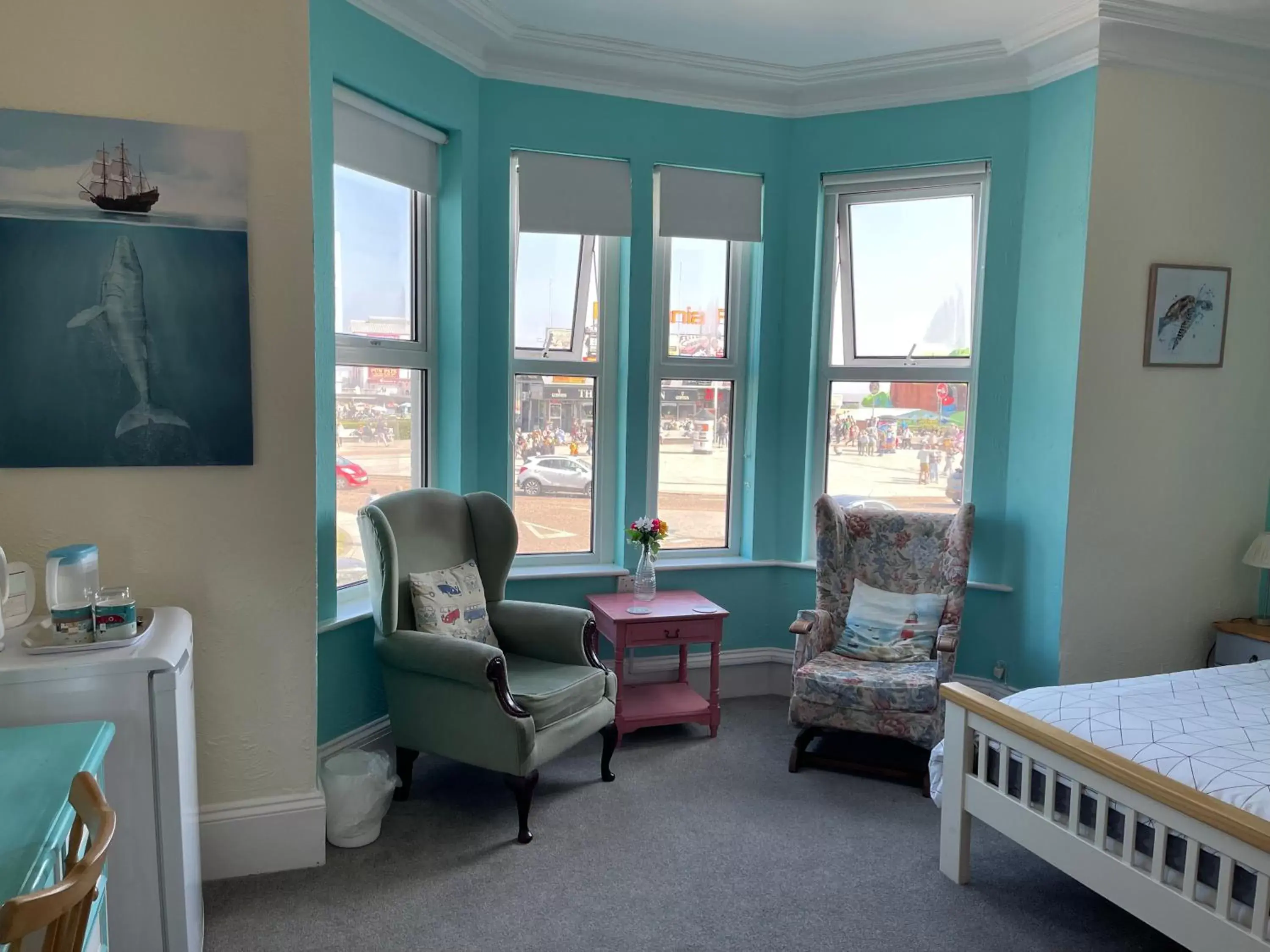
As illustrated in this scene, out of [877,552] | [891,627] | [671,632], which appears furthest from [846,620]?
[671,632]

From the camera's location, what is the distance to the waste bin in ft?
9.25

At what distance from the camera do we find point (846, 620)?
12.7 feet

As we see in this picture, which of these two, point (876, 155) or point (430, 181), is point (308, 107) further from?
point (876, 155)

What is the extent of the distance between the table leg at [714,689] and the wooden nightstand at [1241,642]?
2.11 m

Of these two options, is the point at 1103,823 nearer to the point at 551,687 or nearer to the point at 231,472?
the point at 551,687

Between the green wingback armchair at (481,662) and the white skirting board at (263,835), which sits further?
the green wingback armchair at (481,662)

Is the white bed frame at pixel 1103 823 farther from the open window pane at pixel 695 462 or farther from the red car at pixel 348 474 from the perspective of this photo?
the red car at pixel 348 474

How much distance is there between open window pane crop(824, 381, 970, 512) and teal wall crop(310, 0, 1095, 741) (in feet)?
0.45

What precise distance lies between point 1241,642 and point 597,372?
9.62 feet

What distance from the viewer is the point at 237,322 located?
8.17ft

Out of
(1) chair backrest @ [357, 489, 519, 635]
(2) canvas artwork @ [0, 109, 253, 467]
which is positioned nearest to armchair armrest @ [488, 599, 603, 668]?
(1) chair backrest @ [357, 489, 519, 635]

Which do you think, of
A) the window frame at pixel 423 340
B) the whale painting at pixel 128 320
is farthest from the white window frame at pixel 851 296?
the whale painting at pixel 128 320

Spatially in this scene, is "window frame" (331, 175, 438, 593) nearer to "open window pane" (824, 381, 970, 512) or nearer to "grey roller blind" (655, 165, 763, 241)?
"grey roller blind" (655, 165, 763, 241)

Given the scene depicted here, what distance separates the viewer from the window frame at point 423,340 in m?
3.63
